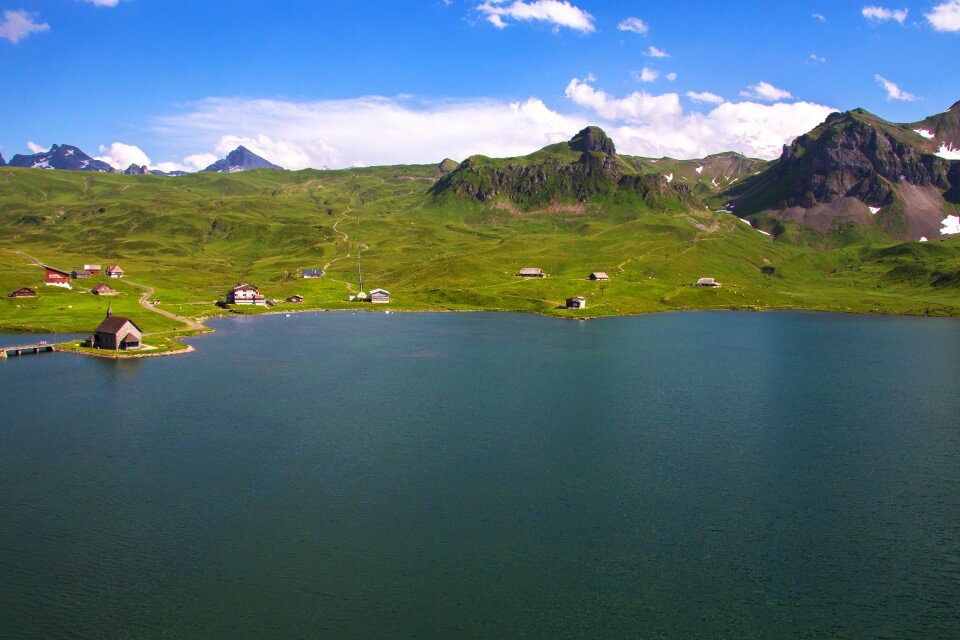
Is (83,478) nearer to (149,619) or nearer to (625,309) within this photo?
(149,619)

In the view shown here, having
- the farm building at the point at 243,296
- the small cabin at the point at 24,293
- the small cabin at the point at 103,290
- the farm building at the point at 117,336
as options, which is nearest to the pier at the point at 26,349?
the farm building at the point at 117,336

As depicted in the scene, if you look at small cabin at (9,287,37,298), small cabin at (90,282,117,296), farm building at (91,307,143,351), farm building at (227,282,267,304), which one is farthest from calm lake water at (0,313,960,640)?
small cabin at (90,282,117,296)

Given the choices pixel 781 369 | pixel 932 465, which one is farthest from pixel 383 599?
pixel 781 369

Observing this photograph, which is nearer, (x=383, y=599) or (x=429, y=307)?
(x=383, y=599)

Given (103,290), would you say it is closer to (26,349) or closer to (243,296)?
(243,296)

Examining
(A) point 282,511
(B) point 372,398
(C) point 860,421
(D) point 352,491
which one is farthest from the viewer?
(B) point 372,398

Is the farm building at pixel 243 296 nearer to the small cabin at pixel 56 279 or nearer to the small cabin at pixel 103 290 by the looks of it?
the small cabin at pixel 103 290

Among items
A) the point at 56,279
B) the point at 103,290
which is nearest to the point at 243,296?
the point at 103,290
